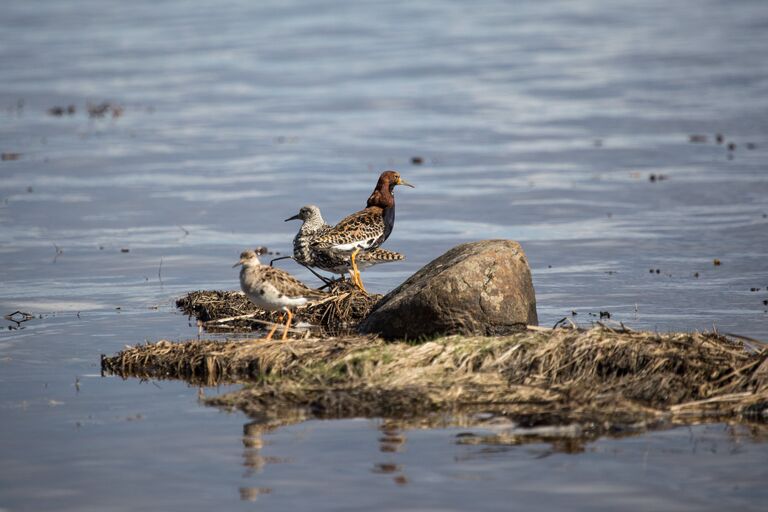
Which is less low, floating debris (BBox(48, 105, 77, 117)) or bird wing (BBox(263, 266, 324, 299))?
floating debris (BBox(48, 105, 77, 117))

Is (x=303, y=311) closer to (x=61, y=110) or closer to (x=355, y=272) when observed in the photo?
(x=355, y=272)

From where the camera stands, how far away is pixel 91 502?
795cm

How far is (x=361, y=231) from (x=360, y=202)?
623 centimetres

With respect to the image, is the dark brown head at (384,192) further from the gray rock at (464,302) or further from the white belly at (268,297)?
the white belly at (268,297)

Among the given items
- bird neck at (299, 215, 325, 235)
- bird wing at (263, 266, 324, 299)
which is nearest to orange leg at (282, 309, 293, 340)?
bird wing at (263, 266, 324, 299)

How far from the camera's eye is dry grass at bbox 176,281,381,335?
41.6 feet

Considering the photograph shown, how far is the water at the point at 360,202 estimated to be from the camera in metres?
8.25

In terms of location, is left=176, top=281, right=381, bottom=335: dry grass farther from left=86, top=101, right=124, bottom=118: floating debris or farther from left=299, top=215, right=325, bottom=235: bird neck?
left=86, top=101, right=124, bottom=118: floating debris

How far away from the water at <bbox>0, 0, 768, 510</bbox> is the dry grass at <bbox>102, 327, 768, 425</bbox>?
1.30 ft

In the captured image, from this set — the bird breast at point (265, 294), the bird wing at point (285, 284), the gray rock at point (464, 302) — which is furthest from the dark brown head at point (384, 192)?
the bird breast at point (265, 294)

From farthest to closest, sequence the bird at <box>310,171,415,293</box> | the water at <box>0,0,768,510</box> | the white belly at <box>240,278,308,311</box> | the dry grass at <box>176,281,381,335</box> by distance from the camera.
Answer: the bird at <box>310,171,415,293</box>
the dry grass at <box>176,281,381,335</box>
the white belly at <box>240,278,308,311</box>
the water at <box>0,0,768,510</box>

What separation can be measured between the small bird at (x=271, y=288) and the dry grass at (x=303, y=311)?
0.75 meters

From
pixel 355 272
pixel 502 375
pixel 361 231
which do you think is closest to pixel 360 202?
pixel 361 231

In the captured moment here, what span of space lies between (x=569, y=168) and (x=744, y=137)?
185 inches
